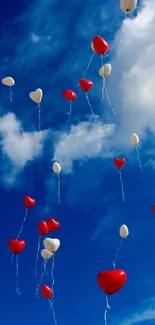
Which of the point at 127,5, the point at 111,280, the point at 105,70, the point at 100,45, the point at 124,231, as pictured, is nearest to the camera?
the point at 111,280

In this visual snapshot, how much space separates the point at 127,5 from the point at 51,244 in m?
7.90

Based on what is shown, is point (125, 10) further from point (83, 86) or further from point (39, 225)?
point (39, 225)

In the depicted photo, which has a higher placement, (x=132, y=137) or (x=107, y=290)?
(x=132, y=137)

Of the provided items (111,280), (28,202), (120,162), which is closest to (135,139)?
(120,162)

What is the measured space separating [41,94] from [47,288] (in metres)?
6.77

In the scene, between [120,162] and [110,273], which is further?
[120,162]

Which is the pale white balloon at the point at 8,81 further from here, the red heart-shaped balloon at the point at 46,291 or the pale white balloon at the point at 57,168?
the red heart-shaped balloon at the point at 46,291

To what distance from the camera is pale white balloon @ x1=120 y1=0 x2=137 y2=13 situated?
13.9 m

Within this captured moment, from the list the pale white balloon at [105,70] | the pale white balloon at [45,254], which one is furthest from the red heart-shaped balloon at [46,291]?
the pale white balloon at [105,70]

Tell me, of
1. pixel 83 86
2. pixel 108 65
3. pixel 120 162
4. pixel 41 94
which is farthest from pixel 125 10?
pixel 120 162

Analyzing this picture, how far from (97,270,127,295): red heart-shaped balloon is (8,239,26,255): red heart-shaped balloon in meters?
5.12

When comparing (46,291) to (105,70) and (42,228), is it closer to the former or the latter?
(42,228)

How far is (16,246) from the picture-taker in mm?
16953

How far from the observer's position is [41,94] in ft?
56.3
